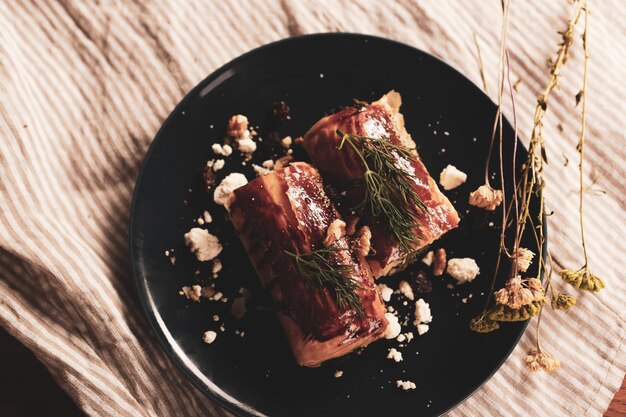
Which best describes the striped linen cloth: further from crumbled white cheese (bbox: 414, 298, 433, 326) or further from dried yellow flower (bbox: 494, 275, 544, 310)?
dried yellow flower (bbox: 494, 275, 544, 310)

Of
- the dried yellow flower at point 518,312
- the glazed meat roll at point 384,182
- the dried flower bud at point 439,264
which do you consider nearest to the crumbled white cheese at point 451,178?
the glazed meat roll at point 384,182

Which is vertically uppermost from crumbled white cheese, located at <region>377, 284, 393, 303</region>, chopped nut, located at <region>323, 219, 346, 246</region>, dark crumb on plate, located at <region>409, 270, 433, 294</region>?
chopped nut, located at <region>323, 219, 346, 246</region>

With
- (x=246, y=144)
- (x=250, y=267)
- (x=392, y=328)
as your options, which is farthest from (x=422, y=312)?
(x=246, y=144)

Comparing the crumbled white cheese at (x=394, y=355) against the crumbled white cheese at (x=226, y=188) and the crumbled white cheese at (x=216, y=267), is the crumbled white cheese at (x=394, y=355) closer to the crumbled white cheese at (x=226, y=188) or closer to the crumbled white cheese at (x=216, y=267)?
the crumbled white cheese at (x=216, y=267)

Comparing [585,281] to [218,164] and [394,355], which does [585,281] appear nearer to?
[394,355]

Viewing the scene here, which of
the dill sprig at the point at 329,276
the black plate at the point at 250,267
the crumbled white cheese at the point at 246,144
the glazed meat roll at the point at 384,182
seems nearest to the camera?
the dill sprig at the point at 329,276

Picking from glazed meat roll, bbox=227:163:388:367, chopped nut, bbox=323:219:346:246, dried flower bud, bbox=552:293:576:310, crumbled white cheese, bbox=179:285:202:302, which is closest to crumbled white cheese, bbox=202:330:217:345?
crumbled white cheese, bbox=179:285:202:302
